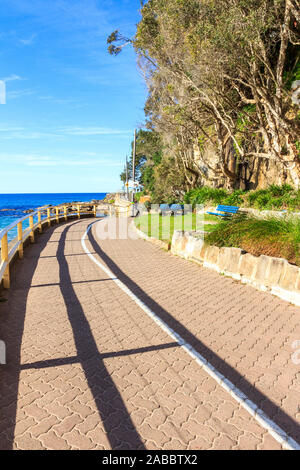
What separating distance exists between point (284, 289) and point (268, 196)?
962cm

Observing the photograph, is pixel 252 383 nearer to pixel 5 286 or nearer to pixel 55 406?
pixel 55 406

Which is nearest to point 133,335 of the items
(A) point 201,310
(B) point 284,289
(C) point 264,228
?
(A) point 201,310

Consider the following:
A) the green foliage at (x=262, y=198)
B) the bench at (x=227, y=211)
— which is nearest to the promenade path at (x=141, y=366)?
the bench at (x=227, y=211)

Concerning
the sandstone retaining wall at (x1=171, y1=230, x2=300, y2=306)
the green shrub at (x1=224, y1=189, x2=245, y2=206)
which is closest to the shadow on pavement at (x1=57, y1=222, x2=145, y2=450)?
the sandstone retaining wall at (x1=171, y1=230, x2=300, y2=306)

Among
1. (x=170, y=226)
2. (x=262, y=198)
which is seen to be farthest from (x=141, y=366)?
(x=262, y=198)

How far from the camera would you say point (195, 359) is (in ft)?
15.7

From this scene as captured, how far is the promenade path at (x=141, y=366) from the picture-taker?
3301 mm

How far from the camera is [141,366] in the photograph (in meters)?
4.59
